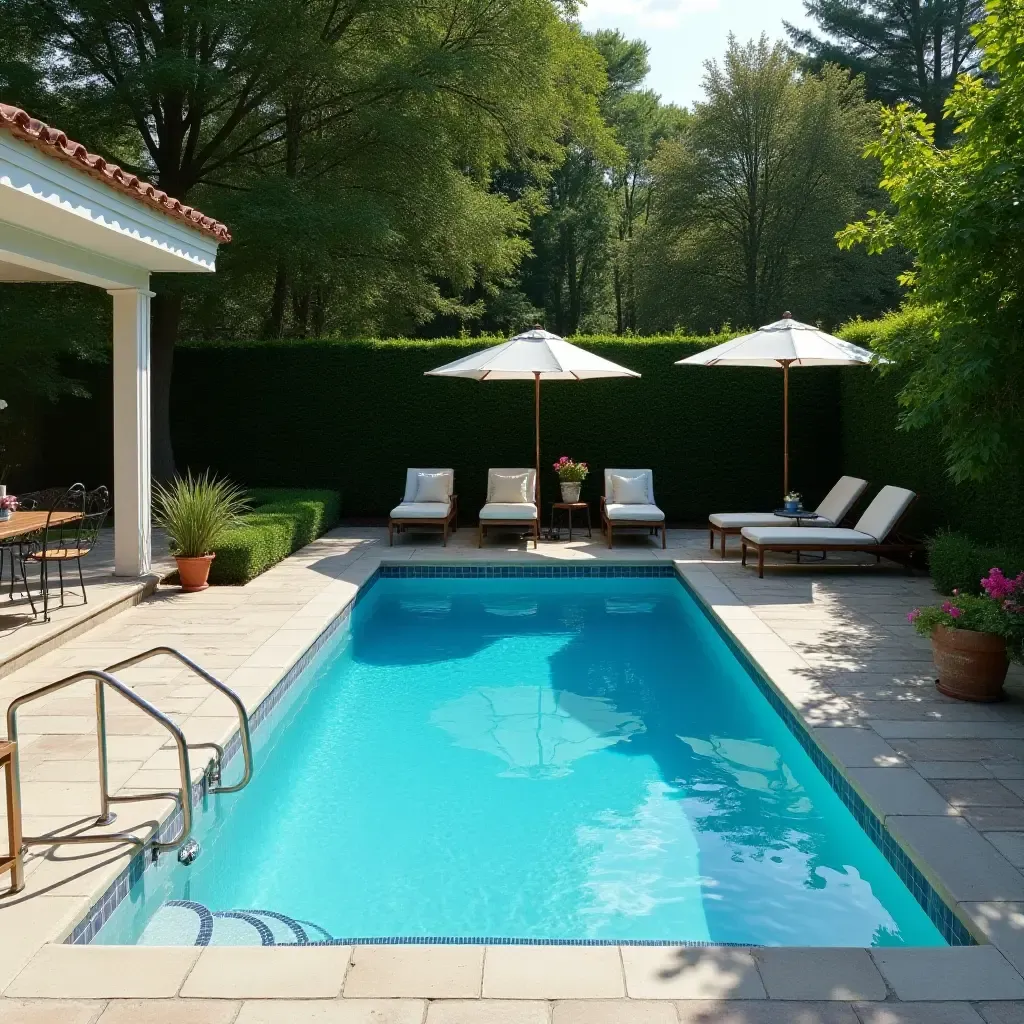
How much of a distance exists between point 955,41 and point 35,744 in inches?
1321

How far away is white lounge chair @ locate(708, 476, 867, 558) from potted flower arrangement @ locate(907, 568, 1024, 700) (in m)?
5.70

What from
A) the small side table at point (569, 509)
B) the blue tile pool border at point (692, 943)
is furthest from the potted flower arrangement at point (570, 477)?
the blue tile pool border at point (692, 943)

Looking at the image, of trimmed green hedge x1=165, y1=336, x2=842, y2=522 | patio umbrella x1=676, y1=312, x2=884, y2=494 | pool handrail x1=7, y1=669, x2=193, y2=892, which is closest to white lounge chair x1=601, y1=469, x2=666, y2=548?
trimmed green hedge x1=165, y1=336, x2=842, y2=522

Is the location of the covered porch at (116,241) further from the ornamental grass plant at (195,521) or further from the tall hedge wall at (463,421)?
the tall hedge wall at (463,421)

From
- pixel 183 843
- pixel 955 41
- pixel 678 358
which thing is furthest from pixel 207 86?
pixel 955 41

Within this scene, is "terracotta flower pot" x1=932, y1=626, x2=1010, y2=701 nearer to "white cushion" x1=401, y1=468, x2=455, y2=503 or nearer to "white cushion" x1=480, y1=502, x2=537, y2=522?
"white cushion" x1=480, y1=502, x2=537, y2=522

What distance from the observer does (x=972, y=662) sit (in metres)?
6.02

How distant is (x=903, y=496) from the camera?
10719 mm

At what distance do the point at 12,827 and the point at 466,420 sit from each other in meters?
11.6

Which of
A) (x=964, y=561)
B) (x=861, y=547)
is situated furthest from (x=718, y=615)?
(x=861, y=547)

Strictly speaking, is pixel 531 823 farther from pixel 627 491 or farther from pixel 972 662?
pixel 627 491

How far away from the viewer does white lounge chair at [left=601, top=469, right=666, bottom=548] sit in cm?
1272

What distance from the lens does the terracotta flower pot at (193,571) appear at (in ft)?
32.1

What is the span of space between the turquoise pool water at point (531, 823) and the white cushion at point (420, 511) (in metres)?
4.55
